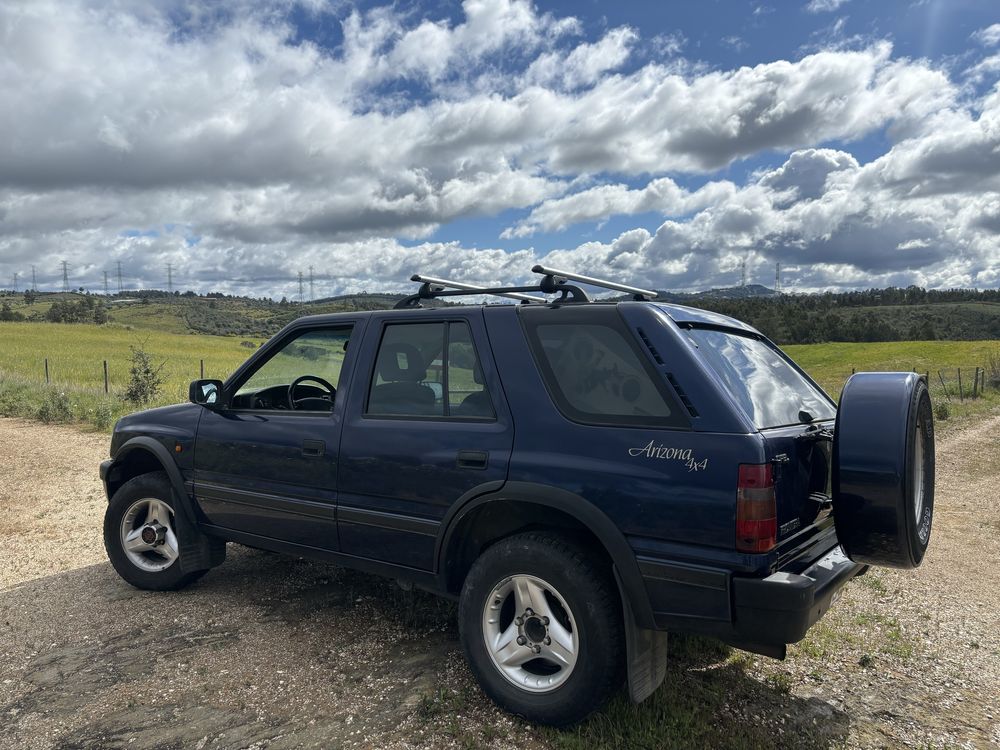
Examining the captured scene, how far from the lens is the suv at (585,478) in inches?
97.5

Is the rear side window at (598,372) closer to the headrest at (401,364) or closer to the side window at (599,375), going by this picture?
the side window at (599,375)

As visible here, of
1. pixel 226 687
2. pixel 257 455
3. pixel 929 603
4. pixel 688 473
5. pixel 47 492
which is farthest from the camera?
pixel 47 492

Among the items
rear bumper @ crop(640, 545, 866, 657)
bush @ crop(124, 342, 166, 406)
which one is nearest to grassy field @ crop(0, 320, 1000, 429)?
bush @ crop(124, 342, 166, 406)

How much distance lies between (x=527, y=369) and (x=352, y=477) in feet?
3.72

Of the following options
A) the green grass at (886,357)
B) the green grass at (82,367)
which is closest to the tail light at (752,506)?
the green grass at (82,367)

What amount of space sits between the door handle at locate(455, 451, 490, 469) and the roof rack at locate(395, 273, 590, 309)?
→ 0.83 m

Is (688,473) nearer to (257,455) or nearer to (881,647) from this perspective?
(881,647)

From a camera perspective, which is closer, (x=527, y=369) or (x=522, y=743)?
(x=522, y=743)

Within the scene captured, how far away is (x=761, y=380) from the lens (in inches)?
118

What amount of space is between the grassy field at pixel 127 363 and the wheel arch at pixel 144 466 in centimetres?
489

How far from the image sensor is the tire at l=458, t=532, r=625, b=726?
105 inches

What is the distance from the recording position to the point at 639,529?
2.57 m

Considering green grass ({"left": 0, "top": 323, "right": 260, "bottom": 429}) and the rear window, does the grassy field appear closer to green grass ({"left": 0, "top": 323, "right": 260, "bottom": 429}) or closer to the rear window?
green grass ({"left": 0, "top": 323, "right": 260, "bottom": 429})

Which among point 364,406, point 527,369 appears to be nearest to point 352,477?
point 364,406
